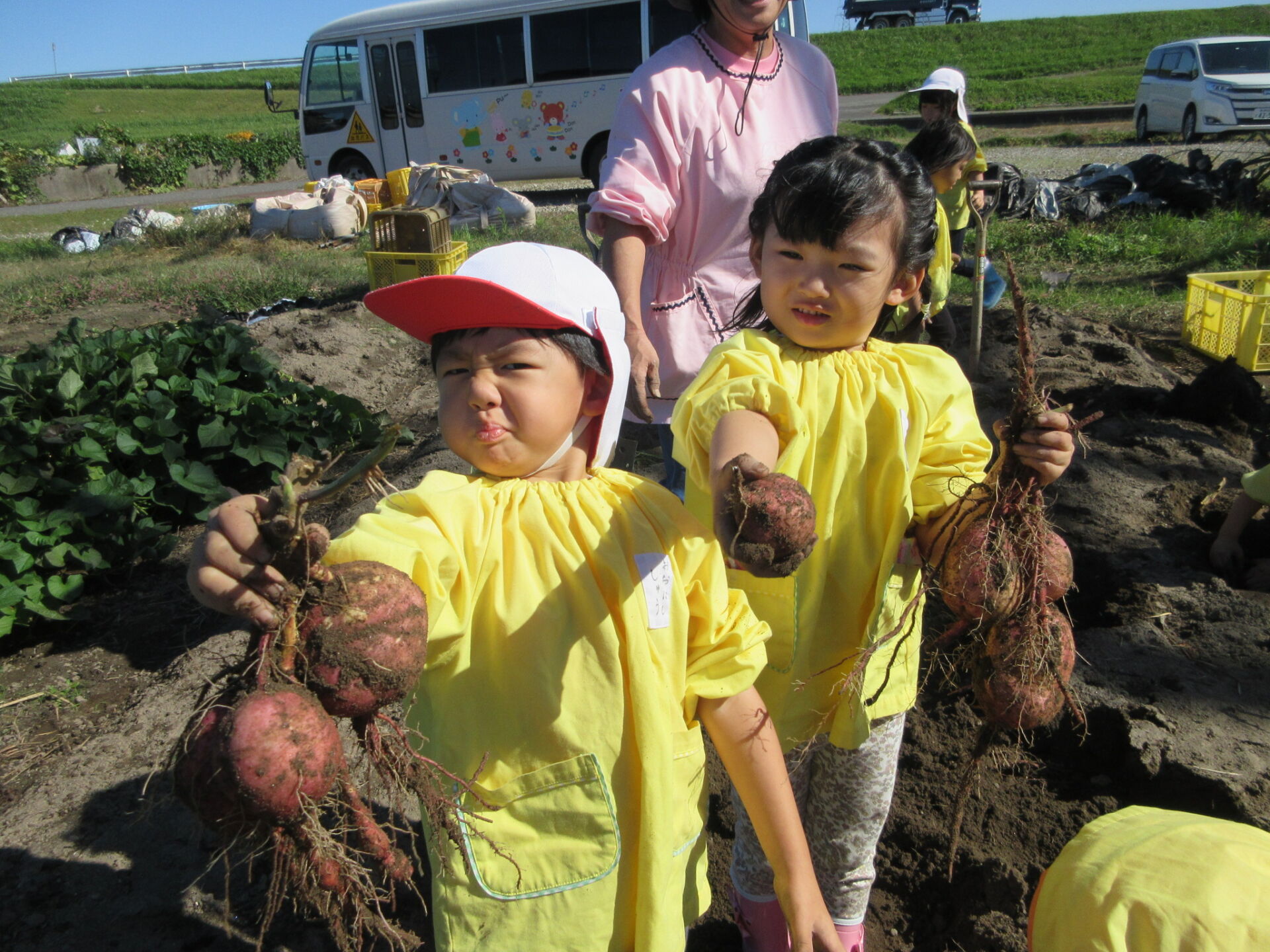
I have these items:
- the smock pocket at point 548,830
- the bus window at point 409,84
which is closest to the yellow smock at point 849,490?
the smock pocket at point 548,830

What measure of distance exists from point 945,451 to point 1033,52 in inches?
1340

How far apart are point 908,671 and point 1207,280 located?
585cm

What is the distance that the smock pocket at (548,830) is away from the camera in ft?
4.20

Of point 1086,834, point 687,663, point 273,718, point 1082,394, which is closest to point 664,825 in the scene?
point 687,663

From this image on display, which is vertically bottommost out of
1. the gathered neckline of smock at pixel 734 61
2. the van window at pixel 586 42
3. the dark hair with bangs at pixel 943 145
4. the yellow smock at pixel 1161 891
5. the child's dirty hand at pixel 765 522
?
the yellow smock at pixel 1161 891

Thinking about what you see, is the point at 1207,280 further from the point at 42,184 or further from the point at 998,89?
the point at 42,184

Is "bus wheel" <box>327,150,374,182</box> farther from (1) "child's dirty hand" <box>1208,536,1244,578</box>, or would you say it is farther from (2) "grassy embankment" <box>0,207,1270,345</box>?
(1) "child's dirty hand" <box>1208,536,1244,578</box>

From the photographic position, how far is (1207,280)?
6117mm

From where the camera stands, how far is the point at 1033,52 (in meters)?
29.6

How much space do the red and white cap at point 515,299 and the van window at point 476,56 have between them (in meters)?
12.7

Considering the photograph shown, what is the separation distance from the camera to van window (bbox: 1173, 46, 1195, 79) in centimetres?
1505

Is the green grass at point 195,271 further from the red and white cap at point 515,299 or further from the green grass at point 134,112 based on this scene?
the green grass at point 134,112

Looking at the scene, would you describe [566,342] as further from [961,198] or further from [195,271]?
[195,271]

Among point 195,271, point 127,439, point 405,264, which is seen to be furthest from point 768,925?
point 195,271
